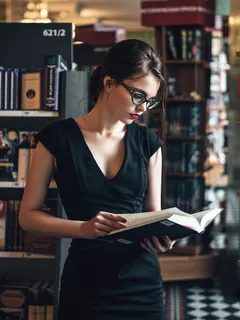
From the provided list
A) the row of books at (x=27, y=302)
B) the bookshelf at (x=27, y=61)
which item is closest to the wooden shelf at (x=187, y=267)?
the bookshelf at (x=27, y=61)

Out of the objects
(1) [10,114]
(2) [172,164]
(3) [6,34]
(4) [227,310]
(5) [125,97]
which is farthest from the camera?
(2) [172,164]

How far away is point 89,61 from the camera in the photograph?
20.0 feet

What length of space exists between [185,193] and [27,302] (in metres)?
3.08

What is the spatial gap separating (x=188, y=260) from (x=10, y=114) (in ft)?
10.1

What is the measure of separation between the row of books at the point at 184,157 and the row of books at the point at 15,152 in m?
3.00

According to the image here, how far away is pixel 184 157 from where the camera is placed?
620 centimetres

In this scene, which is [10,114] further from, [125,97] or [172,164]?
[172,164]

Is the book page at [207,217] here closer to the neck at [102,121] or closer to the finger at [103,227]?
the finger at [103,227]

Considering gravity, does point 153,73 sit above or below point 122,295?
above

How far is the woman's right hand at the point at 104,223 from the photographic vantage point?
1.70m

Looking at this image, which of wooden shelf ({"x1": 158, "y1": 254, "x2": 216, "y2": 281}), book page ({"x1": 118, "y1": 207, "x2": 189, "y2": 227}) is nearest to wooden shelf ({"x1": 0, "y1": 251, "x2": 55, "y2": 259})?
book page ({"x1": 118, "y1": 207, "x2": 189, "y2": 227})

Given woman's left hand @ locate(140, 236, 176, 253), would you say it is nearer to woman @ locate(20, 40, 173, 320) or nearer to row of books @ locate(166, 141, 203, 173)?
woman @ locate(20, 40, 173, 320)

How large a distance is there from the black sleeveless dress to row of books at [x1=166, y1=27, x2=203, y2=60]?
4473 mm

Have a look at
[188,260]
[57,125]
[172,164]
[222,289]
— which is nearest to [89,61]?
[172,164]
